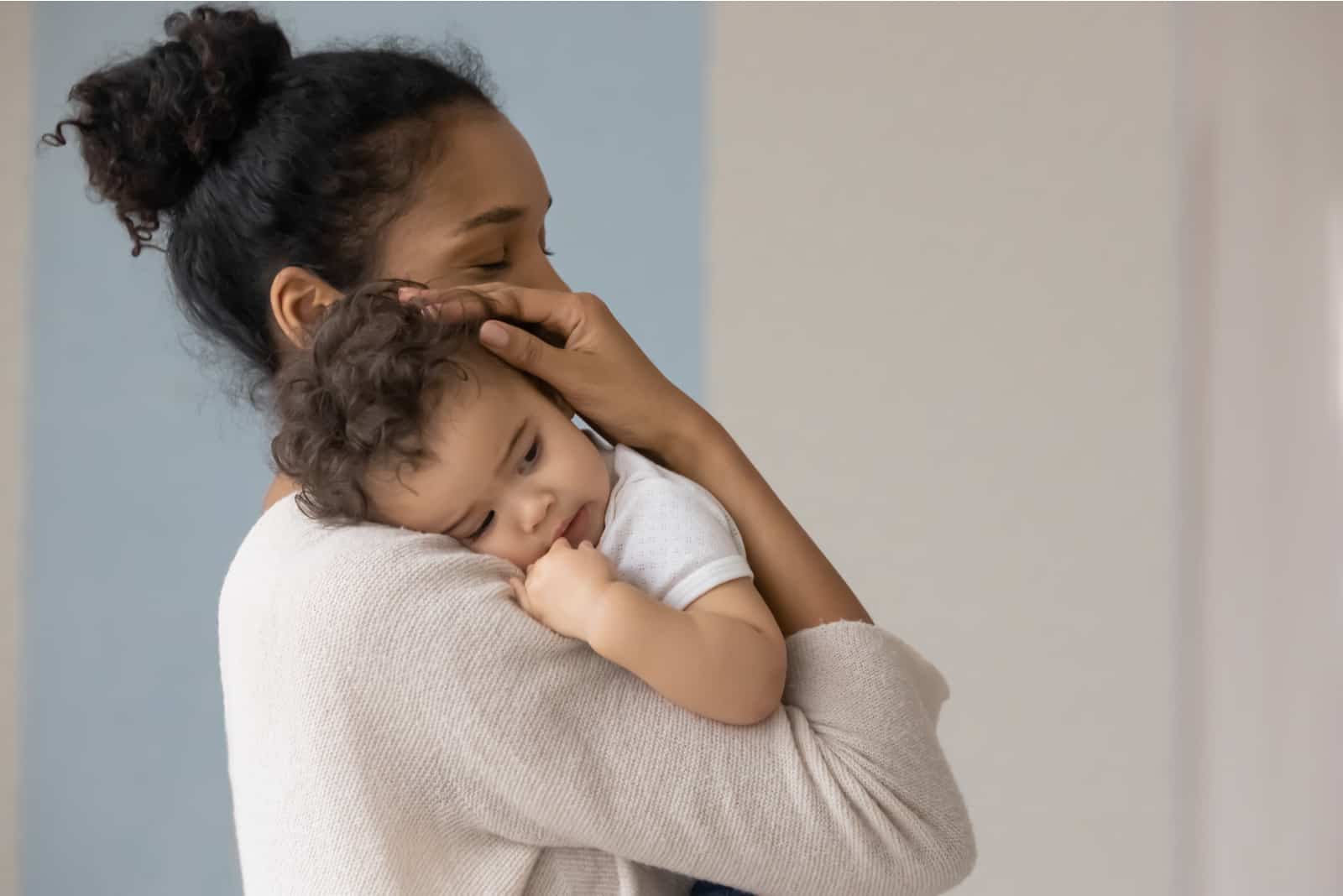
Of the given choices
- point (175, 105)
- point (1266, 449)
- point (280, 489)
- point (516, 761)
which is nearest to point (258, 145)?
point (175, 105)

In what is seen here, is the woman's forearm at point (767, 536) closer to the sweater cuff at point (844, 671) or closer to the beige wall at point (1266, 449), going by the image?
the sweater cuff at point (844, 671)

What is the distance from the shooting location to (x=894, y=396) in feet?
8.51

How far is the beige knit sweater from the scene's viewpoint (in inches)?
33.5

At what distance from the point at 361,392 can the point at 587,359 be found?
0.19 metres

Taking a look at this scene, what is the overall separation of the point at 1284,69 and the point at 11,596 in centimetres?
259

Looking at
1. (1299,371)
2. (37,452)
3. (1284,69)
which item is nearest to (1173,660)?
(1299,371)

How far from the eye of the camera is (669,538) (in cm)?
95

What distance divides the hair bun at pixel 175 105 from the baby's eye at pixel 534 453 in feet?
1.24

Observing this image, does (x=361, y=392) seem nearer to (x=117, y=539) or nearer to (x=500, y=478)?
(x=500, y=478)

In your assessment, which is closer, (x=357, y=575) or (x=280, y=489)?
(x=357, y=575)

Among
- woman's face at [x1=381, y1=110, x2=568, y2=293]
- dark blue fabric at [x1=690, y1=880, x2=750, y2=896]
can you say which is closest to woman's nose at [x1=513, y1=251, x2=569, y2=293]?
woman's face at [x1=381, y1=110, x2=568, y2=293]

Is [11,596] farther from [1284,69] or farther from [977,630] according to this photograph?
[1284,69]

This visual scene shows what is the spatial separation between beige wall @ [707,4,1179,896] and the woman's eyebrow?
1560 millimetres

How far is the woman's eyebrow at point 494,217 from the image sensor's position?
1.08 m
